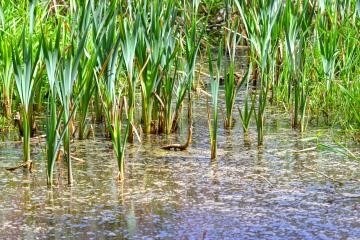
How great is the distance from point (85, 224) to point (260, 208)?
54 cm

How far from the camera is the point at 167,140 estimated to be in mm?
3496

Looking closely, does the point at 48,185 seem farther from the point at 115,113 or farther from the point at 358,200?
the point at 358,200

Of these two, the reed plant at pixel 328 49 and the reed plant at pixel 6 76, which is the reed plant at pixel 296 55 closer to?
the reed plant at pixel 328 49

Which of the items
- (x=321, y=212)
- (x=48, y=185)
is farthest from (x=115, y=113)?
(x=321, y=212)

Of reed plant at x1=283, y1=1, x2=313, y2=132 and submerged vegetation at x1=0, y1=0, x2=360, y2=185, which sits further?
reed plant at x1=283, y1=1, x2=313, y2=132

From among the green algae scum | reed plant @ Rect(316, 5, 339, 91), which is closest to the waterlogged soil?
the green algae scum

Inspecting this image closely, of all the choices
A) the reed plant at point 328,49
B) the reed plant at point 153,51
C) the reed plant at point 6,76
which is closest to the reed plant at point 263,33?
the reed plant at point 328,49

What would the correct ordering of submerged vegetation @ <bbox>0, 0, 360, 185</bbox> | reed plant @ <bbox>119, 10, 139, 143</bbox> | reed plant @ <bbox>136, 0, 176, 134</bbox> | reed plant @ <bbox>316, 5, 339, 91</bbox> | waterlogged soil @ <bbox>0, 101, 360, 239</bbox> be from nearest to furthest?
waterlogged soil @ <bbox>0, 101, 360, 239</bbox> < submerged vegetation @ <bbox>0, 0, 360, 185</bbox> < reed plant @ <bbox>119, 10, 139, 143</bbox> < reed plant @ <bbox>136, 0, 176, 134</bbox> < reed plant @ <bbox>316, 5, 339, 91</bbox>

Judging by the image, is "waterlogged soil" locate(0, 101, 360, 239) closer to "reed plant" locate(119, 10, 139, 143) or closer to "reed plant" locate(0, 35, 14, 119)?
"reed plant" locate(119, 10, 139, 143)

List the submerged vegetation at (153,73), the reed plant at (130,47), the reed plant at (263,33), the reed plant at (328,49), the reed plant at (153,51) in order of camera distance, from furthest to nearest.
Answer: the reed plant at (328,49) < the reed plant at (263,33) < the reed plant at (153,51) < the reed plant at (130,47) < the submerged vegetation at (153,73)

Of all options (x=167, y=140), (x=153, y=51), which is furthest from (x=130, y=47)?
(x=167, y=140)

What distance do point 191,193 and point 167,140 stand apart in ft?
2.53

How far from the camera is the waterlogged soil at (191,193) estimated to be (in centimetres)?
239

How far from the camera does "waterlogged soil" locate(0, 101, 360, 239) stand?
239cm
